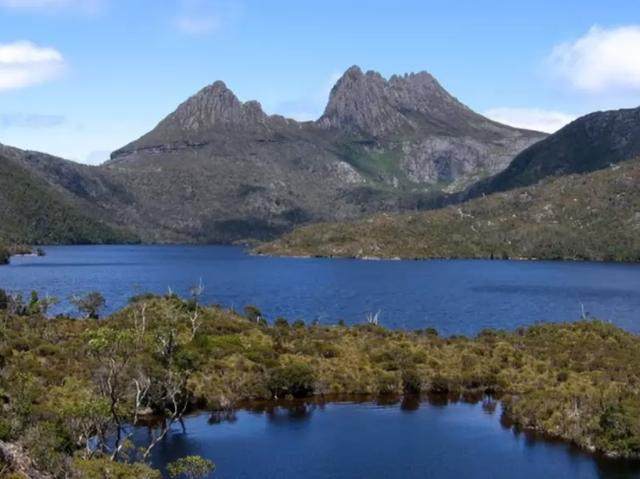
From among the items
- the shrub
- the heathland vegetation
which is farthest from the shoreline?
the shrub

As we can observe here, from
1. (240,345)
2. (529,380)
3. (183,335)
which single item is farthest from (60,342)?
(529,380)

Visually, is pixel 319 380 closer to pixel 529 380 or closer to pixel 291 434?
pixel 291 434

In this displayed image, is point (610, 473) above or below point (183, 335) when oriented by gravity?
below

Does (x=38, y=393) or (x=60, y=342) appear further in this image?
(x=60, y=342)

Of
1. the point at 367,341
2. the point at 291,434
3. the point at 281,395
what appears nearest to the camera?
the point at 291,434

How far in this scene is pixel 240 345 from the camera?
96125 millimetres

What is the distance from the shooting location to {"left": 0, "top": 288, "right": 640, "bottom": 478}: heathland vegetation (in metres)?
50.7

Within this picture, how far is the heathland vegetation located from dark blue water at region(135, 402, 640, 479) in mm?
3065

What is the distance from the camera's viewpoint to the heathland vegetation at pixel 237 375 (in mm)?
50688

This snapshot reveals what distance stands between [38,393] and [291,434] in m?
22.4

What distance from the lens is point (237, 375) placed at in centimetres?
8638

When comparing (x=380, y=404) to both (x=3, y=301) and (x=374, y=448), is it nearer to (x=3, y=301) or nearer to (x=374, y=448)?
(x=374, y=448)

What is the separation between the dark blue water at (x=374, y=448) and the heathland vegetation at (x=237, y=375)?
3065 mm

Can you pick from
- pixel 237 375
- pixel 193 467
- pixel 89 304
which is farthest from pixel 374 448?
pixel 89 304
